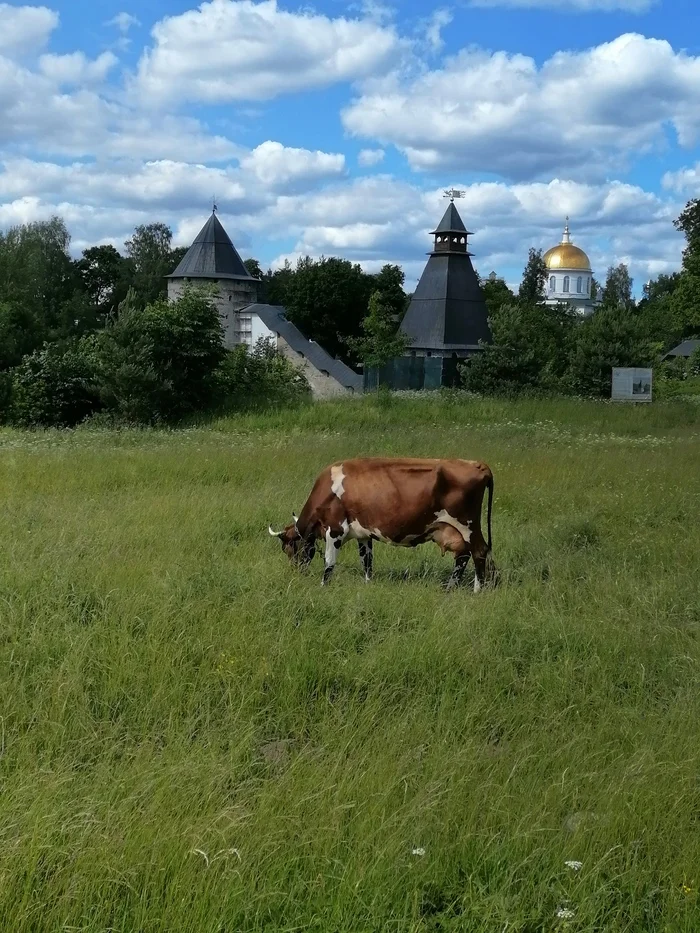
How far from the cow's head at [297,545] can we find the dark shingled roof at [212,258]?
52219 millimetres

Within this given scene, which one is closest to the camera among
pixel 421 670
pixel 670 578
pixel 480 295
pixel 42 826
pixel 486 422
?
pixel 42 826

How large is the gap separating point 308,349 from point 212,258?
10271mm

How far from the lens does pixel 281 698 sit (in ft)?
18.0

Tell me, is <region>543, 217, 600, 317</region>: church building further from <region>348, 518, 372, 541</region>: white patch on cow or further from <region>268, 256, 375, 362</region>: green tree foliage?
<region>348, 518, 372, 541</region>: white patch on cow

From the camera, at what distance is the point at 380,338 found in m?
54.0

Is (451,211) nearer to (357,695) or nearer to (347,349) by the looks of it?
(347,349)

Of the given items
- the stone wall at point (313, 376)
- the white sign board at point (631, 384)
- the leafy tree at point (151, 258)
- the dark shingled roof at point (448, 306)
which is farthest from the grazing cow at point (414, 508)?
the leafy tree at point (151, 258)

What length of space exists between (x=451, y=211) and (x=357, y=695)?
4743cm

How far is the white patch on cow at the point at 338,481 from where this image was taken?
28.2ft

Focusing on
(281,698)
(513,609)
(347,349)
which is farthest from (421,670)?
(347,349)

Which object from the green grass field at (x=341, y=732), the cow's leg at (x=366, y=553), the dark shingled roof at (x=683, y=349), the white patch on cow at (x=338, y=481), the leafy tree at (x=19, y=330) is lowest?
the green grass field at (x=341, y=732)

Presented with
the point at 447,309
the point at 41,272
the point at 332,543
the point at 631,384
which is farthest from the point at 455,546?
the point at 41,272

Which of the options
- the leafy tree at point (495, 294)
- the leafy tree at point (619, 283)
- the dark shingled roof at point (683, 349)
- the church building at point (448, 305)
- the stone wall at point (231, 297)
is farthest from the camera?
the leafy tree at point (619, 283)

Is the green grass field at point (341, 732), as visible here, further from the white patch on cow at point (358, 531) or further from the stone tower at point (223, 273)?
the stone tower at point (223, 273)
